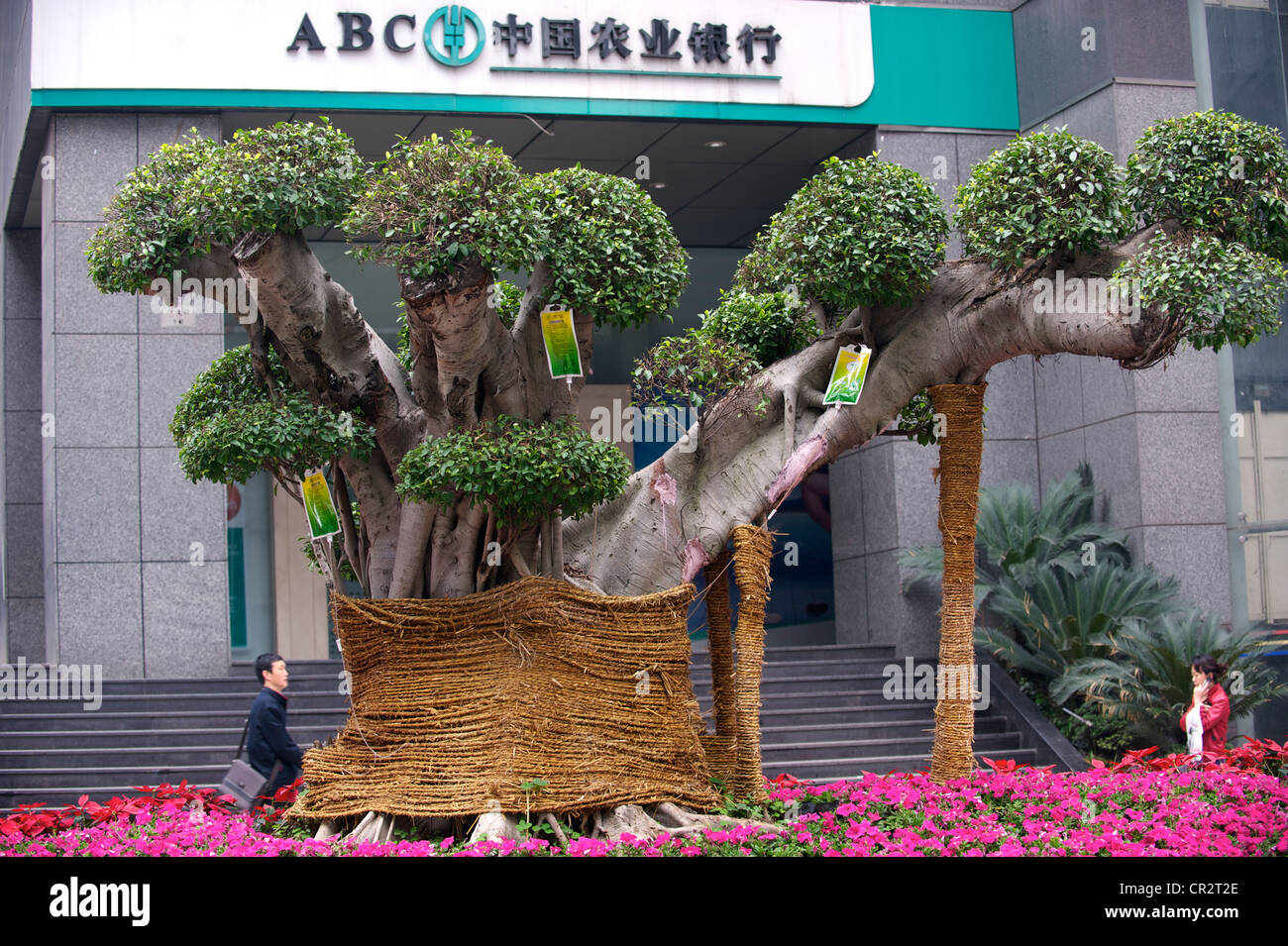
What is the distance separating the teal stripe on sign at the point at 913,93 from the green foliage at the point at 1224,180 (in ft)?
21.2

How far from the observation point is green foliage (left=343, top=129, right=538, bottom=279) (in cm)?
515

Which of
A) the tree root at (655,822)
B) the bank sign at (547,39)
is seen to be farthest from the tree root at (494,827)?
the bank sign at (547,39)

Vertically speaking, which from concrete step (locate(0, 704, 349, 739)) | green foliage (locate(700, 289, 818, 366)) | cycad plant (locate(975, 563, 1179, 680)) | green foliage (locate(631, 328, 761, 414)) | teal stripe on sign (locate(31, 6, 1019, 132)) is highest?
teal stripe on sign (locate(31, 6, 1019, 132))

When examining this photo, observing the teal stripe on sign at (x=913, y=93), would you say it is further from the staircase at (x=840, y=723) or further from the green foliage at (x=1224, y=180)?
the green foliage at (x=1224, y=180)

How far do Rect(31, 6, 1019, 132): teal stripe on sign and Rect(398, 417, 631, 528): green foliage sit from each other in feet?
22.4

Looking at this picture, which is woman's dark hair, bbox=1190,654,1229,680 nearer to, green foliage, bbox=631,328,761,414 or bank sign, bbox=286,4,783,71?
green foliage, bbox=631,328,761,414

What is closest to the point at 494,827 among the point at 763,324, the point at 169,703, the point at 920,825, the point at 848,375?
the point at 920,825

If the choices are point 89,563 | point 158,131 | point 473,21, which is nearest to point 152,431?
point 89,563

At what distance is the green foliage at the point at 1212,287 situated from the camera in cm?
566

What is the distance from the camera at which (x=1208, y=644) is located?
9820 mm

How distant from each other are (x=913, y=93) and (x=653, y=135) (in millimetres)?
2562

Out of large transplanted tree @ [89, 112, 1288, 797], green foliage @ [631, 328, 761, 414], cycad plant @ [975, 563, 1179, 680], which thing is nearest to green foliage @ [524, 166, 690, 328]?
large transplanted tree @ [89, 112, 1288, 797]
